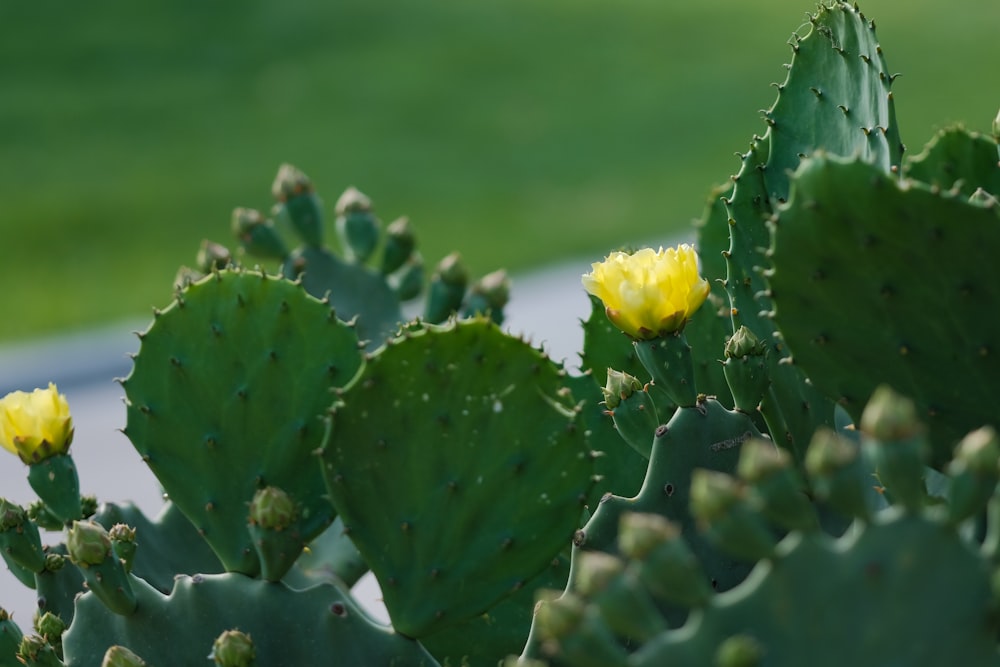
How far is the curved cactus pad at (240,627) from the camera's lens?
49.5 inches

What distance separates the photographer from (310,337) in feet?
4.31

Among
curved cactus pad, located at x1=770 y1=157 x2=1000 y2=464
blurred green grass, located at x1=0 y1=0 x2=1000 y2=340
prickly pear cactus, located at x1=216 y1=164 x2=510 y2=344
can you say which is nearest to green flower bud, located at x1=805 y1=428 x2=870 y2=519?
curved cactus pad, located at x1=770 y1=157 x2=1000 y2=464

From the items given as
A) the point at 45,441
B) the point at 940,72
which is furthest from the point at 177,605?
the point at 940,72

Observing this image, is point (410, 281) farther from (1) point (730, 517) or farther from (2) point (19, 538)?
(1) point (730, 517)

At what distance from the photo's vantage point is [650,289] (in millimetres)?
1144

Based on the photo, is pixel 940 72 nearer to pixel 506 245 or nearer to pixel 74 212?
pixel 506 245

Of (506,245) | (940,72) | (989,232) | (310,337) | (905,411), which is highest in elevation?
(940,72)

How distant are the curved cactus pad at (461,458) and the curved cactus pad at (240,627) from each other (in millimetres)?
89

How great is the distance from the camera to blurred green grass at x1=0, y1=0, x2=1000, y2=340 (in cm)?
879

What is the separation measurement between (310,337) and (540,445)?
283 millimetres

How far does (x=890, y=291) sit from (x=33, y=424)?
→ 0.79 m

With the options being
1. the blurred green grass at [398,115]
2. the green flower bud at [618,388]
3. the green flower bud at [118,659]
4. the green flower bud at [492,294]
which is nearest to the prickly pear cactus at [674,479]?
the green flower bud at [618,388]

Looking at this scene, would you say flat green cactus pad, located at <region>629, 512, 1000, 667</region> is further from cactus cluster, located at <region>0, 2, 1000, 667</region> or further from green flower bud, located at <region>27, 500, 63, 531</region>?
green flower bud, located at <region>27, 500, 63, 531</region>

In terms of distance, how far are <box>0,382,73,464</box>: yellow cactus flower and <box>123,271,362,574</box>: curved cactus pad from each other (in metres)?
0.07
